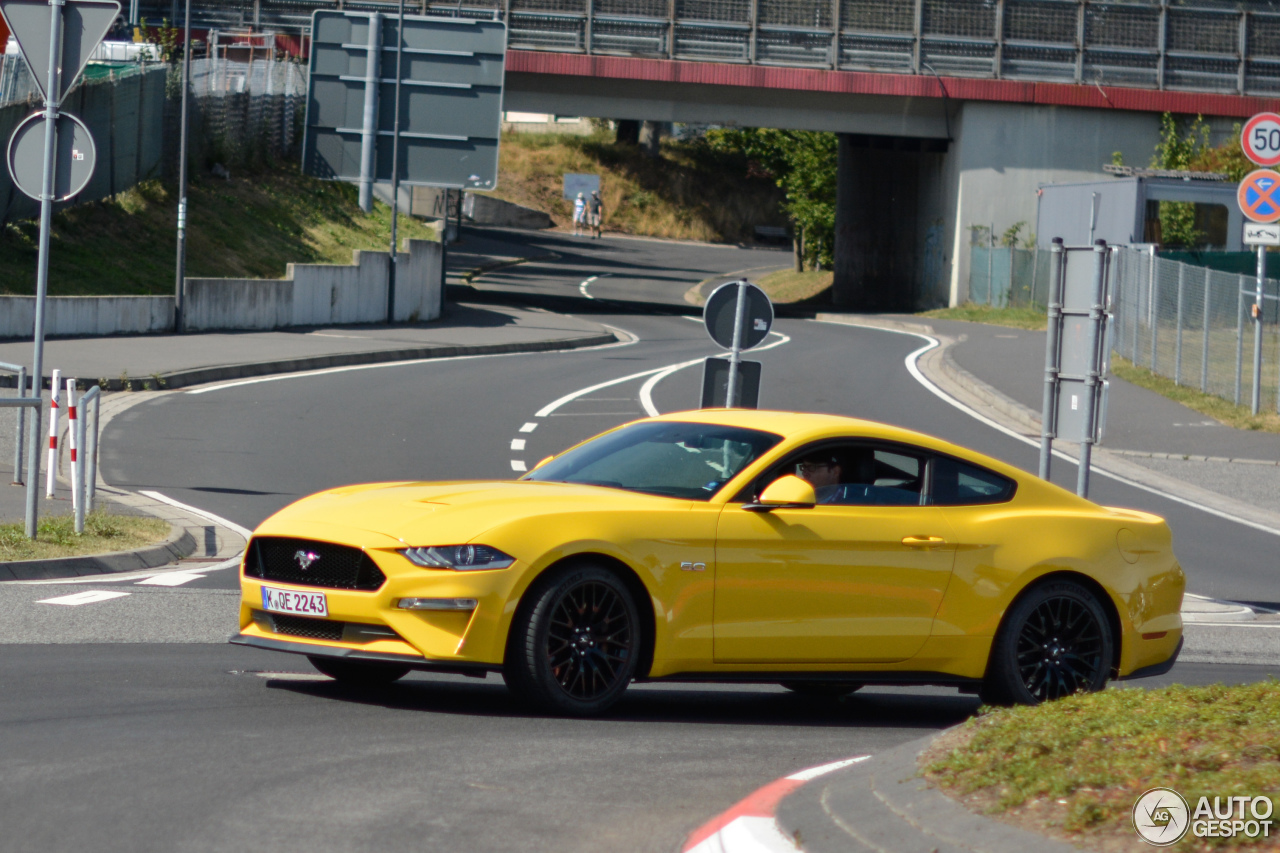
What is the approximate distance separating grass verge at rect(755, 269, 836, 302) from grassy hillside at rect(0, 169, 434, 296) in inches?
726

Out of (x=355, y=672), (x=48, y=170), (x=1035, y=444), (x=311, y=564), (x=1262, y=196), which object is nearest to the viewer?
(x=311, y=564)

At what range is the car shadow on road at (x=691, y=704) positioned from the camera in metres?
7.59

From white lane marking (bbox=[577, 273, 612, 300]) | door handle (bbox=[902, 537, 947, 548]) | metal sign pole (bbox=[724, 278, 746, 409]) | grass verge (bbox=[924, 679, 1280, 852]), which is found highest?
white lane marking (bbox=[577, 273, 612, 300])

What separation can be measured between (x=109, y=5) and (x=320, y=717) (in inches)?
240

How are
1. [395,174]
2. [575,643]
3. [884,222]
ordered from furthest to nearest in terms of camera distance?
[884,222] → [395,174] → [575,643]

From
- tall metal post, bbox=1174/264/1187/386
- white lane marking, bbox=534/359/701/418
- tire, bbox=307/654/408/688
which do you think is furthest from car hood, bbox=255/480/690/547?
tall metal post, bbox=1174/264/1187/386

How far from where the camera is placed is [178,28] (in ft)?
166

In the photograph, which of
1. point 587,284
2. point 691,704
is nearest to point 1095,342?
point 691,704

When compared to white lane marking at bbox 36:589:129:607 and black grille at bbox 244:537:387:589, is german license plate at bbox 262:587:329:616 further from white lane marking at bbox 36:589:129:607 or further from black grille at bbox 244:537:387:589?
white lane marking at bbox 36:589:129:607

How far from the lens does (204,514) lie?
14383mm

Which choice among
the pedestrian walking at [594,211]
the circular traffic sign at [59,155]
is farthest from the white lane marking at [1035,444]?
the pedestrian walking at [594,211]

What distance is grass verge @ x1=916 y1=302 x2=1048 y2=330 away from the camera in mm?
43250

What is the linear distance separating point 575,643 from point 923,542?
173cm

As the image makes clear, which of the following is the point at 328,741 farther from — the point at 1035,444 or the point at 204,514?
the point at 1035,444
